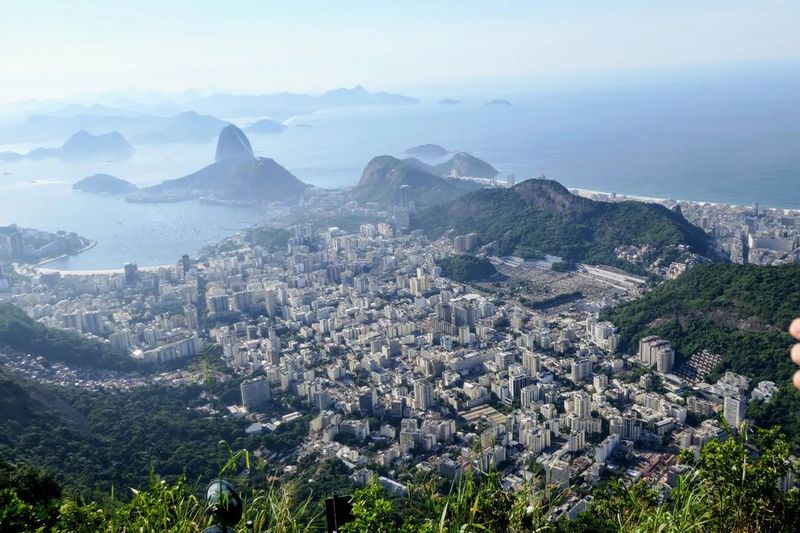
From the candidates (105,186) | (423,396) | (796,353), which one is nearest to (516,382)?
(423,396)

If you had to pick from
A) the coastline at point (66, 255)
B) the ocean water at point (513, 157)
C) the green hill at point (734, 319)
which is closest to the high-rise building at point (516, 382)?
the green hill at point (734, 319)

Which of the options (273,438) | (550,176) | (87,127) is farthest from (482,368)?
(87,127)

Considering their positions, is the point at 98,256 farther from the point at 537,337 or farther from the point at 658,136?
the point at 658,136

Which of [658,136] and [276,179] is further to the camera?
[658,136]

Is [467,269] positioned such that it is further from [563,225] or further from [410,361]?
[410,361]

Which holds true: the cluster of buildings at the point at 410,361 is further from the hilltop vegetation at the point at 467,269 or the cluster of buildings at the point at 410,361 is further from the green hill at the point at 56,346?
the green hill at the point at 56,346

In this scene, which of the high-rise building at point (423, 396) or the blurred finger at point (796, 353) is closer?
the blurred finger at point (796, 353)
